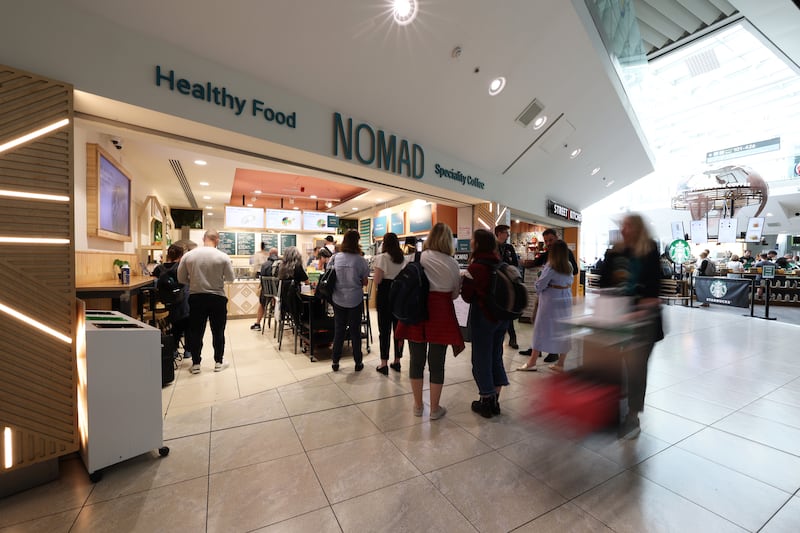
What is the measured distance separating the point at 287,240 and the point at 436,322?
8075mm

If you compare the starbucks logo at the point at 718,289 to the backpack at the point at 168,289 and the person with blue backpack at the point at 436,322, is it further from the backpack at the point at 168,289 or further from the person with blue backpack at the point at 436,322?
the backpack at the point at 168,289

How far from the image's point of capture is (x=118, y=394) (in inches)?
77.8

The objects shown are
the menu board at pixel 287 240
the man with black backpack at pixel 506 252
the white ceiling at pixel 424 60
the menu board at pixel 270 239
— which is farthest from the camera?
the menu board at pixel 287 240

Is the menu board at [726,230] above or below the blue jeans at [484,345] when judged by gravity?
above

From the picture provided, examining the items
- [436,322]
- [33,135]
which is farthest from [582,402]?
[33,135]

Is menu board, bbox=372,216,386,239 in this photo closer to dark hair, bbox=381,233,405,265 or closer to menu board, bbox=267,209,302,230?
menu board, bbox=267,209,302,230

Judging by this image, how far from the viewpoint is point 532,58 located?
14.0 feet

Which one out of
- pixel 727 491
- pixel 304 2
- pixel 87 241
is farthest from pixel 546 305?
pixel 87 241

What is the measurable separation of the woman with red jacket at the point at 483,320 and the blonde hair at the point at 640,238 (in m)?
0.95

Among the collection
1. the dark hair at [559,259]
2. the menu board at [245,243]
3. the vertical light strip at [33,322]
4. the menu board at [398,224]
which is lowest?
the vertical light strip at [33,322]

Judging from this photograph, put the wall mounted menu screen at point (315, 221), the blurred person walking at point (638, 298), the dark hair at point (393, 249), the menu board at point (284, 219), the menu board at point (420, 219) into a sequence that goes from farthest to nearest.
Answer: the wall mounted menu screen at point (315, 221), the menu board at point (284, 219), the menu board at point (420, 219), the dark hair at point (393, 249), the blurred person walking at point (638, 298)

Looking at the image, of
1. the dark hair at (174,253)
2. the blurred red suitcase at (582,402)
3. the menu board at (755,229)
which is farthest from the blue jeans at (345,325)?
the menu board at (755,229)

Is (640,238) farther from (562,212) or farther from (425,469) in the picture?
(562,212)

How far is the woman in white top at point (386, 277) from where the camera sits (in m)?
3.68
